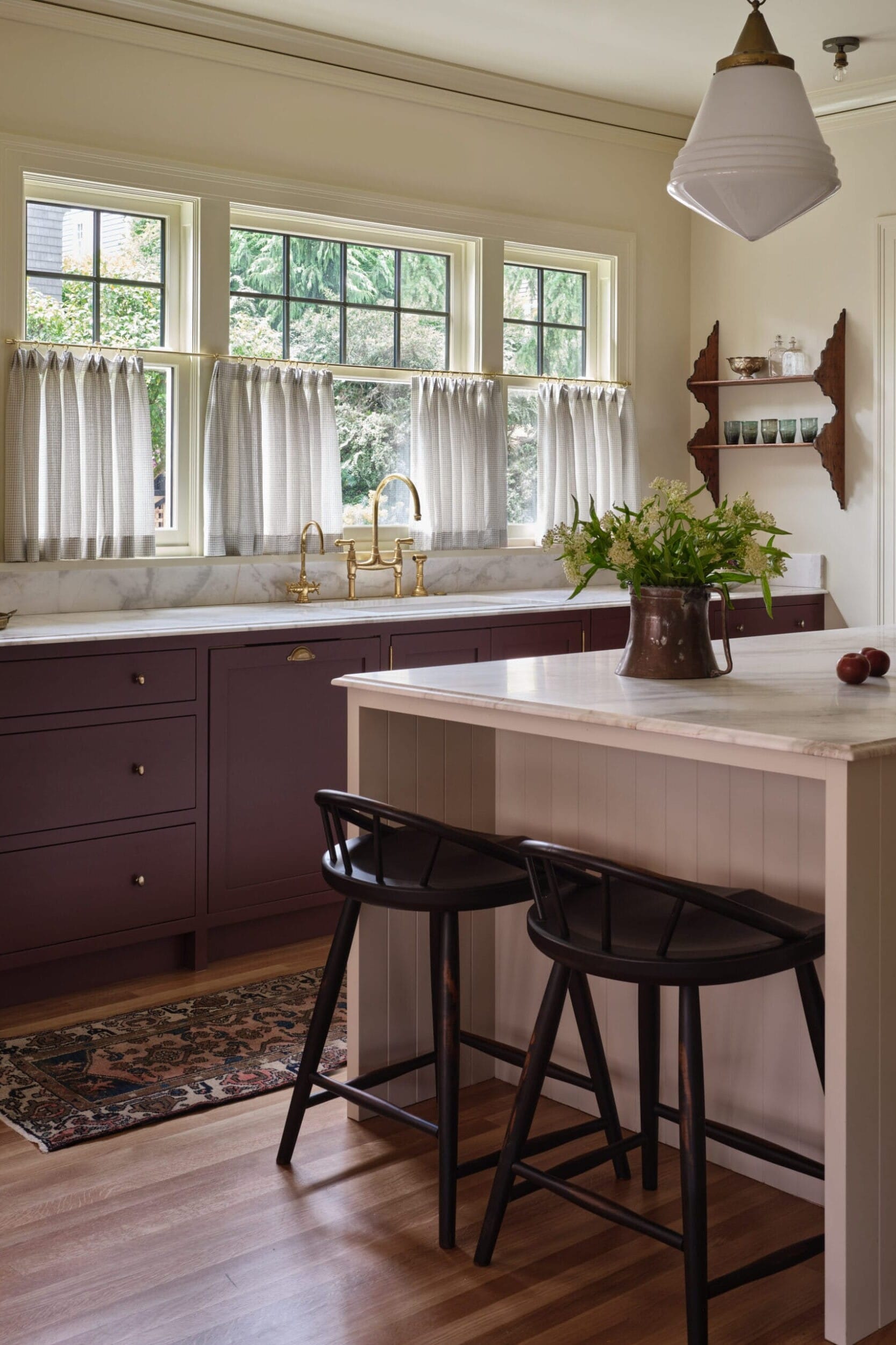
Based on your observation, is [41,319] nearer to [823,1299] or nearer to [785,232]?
[785,232]

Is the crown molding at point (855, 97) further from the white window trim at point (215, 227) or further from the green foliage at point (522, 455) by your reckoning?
the green foliage at point (522, 455)

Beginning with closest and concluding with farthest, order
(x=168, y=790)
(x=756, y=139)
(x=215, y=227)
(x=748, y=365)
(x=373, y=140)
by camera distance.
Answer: (x=756, y=139)
(x=168, y=790)
(x=215, y=227)
(x=373, y=140)
(x=748, y=365)

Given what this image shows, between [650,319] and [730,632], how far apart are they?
1.50 m

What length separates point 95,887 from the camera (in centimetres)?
360

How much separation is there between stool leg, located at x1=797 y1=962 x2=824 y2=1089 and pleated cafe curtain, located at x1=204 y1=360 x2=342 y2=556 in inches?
110

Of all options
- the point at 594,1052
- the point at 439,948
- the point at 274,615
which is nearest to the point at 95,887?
the point at 274,615

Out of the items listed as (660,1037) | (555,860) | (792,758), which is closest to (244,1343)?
(555,860)

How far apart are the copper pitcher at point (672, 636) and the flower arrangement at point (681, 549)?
0.03 m

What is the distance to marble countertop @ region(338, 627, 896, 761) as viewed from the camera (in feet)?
6.62

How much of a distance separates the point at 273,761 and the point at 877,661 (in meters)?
1.94

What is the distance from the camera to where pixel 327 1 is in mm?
4242

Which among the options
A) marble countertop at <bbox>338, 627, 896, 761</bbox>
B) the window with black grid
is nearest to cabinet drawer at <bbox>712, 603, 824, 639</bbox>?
the window with black grid

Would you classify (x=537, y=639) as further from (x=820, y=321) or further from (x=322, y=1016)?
(x=322, y=1016)

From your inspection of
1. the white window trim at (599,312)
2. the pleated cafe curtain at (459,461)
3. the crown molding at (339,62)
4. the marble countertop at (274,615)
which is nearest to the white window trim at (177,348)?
the marble countertop at (274,615)
